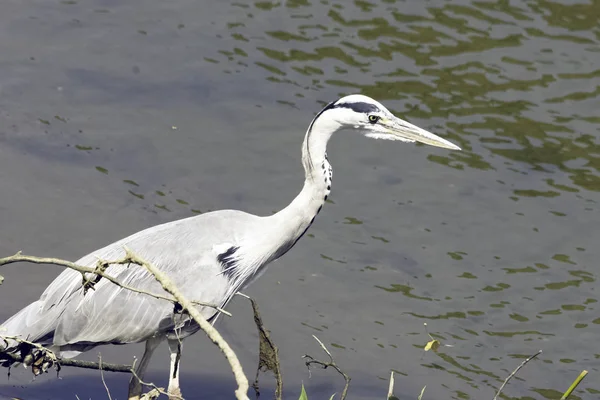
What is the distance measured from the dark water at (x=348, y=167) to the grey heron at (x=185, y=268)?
588 millimetres

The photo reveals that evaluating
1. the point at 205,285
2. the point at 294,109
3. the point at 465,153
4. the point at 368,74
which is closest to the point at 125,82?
the point at 294,109

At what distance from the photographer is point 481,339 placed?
22.5 feet

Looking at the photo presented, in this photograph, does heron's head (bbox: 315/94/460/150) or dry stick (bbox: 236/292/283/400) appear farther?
heron's head (bbox: 315/94/460/150)

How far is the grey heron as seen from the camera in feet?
18.5

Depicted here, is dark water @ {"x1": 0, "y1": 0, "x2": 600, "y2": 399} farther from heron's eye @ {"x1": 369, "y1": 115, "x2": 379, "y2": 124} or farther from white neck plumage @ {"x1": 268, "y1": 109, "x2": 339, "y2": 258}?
heron's eye @ {"x1": 369, "y1": 115, "x2": 379, "y2": 124}

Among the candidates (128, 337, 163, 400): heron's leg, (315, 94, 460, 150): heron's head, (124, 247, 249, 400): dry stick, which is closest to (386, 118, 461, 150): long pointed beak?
(315, 94, 460, 150): heron's head

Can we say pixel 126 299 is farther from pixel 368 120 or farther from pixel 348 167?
pixel 348 167

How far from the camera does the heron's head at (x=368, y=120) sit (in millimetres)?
5691

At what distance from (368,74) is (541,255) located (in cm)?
252

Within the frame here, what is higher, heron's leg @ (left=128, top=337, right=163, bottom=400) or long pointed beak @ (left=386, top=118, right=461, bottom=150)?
long pointed beak @ (left=386, top=118, right=461, bottom=150)

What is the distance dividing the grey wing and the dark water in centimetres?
58

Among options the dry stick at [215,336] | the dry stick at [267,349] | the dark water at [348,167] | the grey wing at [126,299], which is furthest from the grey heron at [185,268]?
the dry stick at [215,336]

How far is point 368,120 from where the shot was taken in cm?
577

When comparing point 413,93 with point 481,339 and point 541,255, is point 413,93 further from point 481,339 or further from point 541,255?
point 481,339
